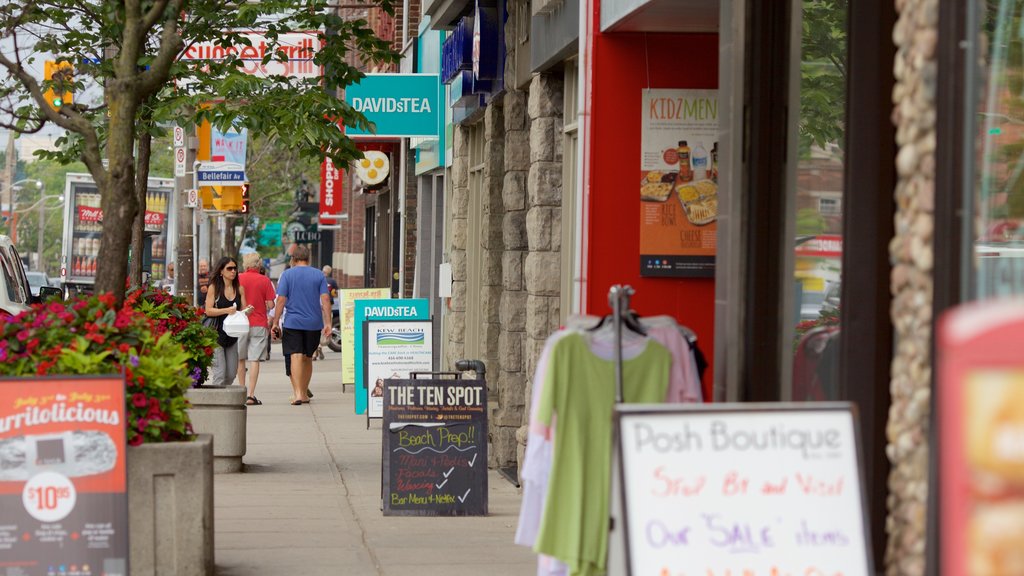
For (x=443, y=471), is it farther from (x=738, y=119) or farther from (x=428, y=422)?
(x=738, y=119)

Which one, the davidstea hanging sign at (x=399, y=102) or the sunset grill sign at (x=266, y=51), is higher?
the sunset grill sign at (x=266, y=51)

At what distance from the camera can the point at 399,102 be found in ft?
58.5

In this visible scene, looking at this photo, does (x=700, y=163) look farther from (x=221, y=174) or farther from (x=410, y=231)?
(x=221, y=174)

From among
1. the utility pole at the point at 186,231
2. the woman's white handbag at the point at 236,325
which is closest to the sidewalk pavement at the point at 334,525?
the woman's white handbag at the point at 236,325

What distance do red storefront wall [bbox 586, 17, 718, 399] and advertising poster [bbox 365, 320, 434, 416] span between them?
605cm

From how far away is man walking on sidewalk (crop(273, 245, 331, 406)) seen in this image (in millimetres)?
18906

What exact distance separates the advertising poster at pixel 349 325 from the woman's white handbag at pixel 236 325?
4284 millimetres

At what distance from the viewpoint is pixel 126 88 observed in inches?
329

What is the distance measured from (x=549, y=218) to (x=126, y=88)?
4.18 metres

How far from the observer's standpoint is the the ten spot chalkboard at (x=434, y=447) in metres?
10.4

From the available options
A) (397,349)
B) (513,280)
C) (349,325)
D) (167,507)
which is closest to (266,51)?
(397,349)

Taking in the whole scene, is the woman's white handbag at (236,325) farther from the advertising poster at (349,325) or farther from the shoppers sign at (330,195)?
the shoppers sign at (330,195)

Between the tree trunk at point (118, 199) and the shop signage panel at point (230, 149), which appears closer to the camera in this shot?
the tree trunk at point (118, 199)

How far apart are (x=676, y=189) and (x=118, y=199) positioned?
365 cm
